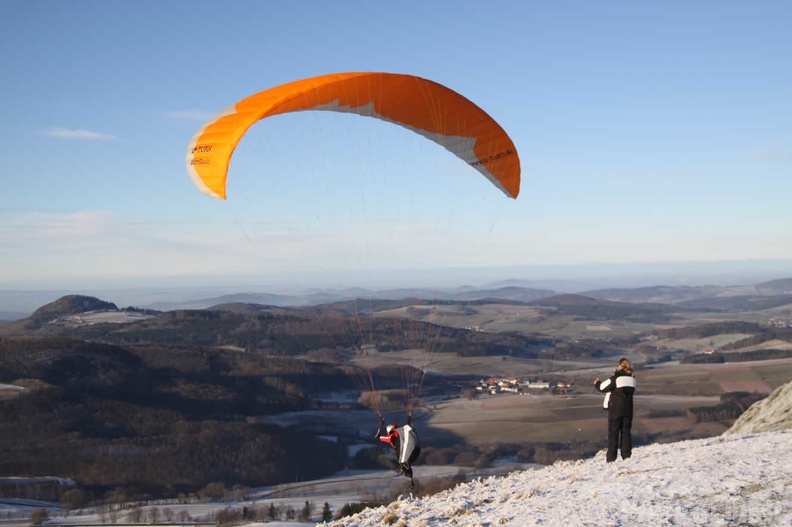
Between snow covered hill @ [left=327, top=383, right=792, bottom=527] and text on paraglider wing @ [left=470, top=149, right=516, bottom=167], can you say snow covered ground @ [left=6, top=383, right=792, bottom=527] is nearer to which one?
snow covered hill @ [left=327, top=383, right=792, bottom=527]

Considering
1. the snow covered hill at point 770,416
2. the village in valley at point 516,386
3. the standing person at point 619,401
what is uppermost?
the standing person at point 619,401

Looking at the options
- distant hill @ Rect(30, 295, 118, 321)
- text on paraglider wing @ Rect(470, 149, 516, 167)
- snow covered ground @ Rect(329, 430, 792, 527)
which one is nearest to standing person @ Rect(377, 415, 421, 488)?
snow covered ground @ Rect(329, 430, 792, 527)

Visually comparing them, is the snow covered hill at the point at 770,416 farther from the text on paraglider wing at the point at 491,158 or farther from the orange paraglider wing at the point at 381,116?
the text on paraglider wing at the point at 491,158

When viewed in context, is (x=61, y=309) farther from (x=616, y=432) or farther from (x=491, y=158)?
(x=616, y=432)

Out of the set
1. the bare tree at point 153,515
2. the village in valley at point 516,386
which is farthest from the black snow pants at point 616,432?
the village in valley at point 516,386

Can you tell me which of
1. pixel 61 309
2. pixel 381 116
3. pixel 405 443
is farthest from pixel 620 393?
pixel 61 309

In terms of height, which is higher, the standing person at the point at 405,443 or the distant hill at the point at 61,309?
the standing person at the point at 405,443
